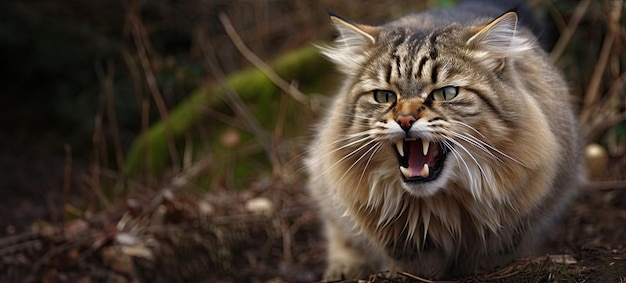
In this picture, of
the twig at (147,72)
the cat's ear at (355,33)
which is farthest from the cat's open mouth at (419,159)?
the twig at (147,72)

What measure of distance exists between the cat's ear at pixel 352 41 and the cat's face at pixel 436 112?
14 centimetres

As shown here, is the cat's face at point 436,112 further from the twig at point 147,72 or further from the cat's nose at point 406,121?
the twig at point 147,72

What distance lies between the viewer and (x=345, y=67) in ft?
12.2

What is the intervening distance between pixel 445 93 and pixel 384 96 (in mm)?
264

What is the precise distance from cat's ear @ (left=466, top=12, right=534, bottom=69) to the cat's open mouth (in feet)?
1.51

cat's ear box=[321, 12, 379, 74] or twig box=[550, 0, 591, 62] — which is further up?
cat's ear box=[321, 12, 379, 74]

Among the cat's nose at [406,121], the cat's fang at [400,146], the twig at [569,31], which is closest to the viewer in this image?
the cat's nose at [406,121]

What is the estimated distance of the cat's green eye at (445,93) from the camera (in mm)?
3182

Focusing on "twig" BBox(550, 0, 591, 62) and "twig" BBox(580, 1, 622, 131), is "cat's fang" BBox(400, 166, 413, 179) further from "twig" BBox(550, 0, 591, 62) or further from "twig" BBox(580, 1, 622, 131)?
"twig" BBox(550, 0, 591, 62)

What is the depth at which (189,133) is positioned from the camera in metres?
6.75

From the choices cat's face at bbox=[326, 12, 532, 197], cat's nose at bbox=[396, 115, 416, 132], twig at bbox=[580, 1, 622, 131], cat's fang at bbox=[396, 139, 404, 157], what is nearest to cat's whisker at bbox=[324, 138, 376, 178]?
cat's face at bbox=[326, 12, 532, 197]

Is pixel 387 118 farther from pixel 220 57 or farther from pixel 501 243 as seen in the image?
pixel 220 57

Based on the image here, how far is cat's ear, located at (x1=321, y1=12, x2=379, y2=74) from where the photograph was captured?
3521 millimetres

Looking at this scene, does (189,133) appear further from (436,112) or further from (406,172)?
(436,112)
